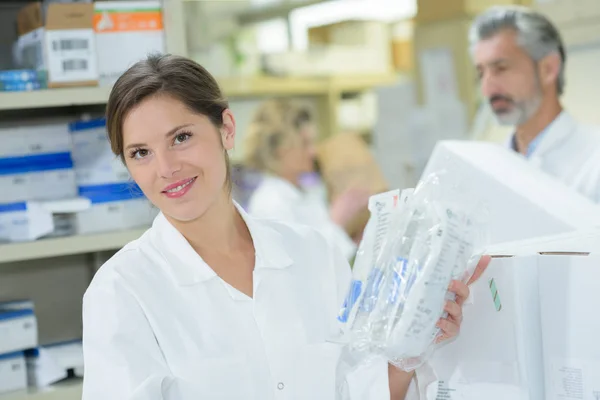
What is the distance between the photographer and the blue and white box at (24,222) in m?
2.11

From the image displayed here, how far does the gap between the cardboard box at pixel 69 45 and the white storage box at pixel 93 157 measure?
6.7 inches

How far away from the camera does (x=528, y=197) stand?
5.81ft

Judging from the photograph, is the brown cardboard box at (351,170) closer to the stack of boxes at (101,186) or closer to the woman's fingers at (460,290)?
the stack of boxes at (101,186)

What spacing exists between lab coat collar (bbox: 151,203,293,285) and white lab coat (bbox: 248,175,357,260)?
2.35 meters

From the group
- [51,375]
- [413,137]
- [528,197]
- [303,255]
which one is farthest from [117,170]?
[413,137]

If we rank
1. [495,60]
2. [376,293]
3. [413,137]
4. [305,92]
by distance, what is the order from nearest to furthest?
[376,293], [495,60], [413,137], [305,92]

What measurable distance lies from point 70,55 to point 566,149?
5.24 feet

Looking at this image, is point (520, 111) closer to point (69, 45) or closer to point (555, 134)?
point (555, 134)

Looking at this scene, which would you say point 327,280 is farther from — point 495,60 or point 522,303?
point 495,60

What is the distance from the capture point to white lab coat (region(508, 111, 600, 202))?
8.68ft

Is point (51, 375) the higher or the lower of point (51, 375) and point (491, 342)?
the lower

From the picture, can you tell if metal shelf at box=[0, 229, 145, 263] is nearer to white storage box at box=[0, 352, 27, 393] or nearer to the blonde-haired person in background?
white storage box at box=[0, 352, 27, 393]

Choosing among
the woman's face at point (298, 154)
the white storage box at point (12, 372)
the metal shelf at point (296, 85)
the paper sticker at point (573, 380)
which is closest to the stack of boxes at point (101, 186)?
the white storage box at point (12, 372)

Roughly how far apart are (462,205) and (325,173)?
11.7 ft
